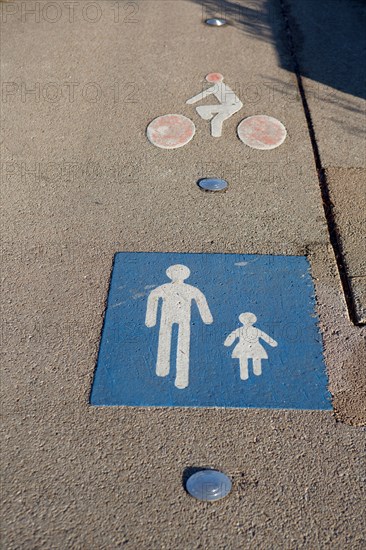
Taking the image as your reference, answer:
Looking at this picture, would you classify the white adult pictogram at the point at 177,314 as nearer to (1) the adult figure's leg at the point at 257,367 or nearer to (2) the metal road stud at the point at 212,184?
(1) the adult figure's leg at the point at 257,367

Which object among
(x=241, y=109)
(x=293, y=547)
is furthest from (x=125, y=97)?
(x=293, y=547)

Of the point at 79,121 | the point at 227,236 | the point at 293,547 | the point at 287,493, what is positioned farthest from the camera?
the point at 79,121

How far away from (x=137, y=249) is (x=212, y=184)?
46.1 inches

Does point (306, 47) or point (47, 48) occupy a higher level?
point (306, 47)

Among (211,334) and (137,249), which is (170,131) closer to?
(137,249)

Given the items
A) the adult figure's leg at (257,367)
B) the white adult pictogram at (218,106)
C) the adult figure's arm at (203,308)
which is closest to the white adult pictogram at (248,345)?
the adult figure's leg at (257,367)

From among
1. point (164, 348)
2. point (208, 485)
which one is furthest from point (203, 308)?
point (208, 485)

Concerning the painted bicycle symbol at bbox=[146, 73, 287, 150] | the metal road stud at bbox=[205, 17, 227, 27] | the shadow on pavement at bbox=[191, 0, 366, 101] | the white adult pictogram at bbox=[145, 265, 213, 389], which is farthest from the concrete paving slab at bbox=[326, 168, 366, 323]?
the metal road stud at bbox=[205, 17, 227, 27]

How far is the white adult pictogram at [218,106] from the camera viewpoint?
674 centimetres

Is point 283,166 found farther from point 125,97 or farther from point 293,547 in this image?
point 293,547

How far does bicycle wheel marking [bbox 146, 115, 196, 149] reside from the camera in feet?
21.0

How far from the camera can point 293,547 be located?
322 centimetres

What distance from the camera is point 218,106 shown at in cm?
700

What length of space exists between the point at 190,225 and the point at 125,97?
2.61 m
